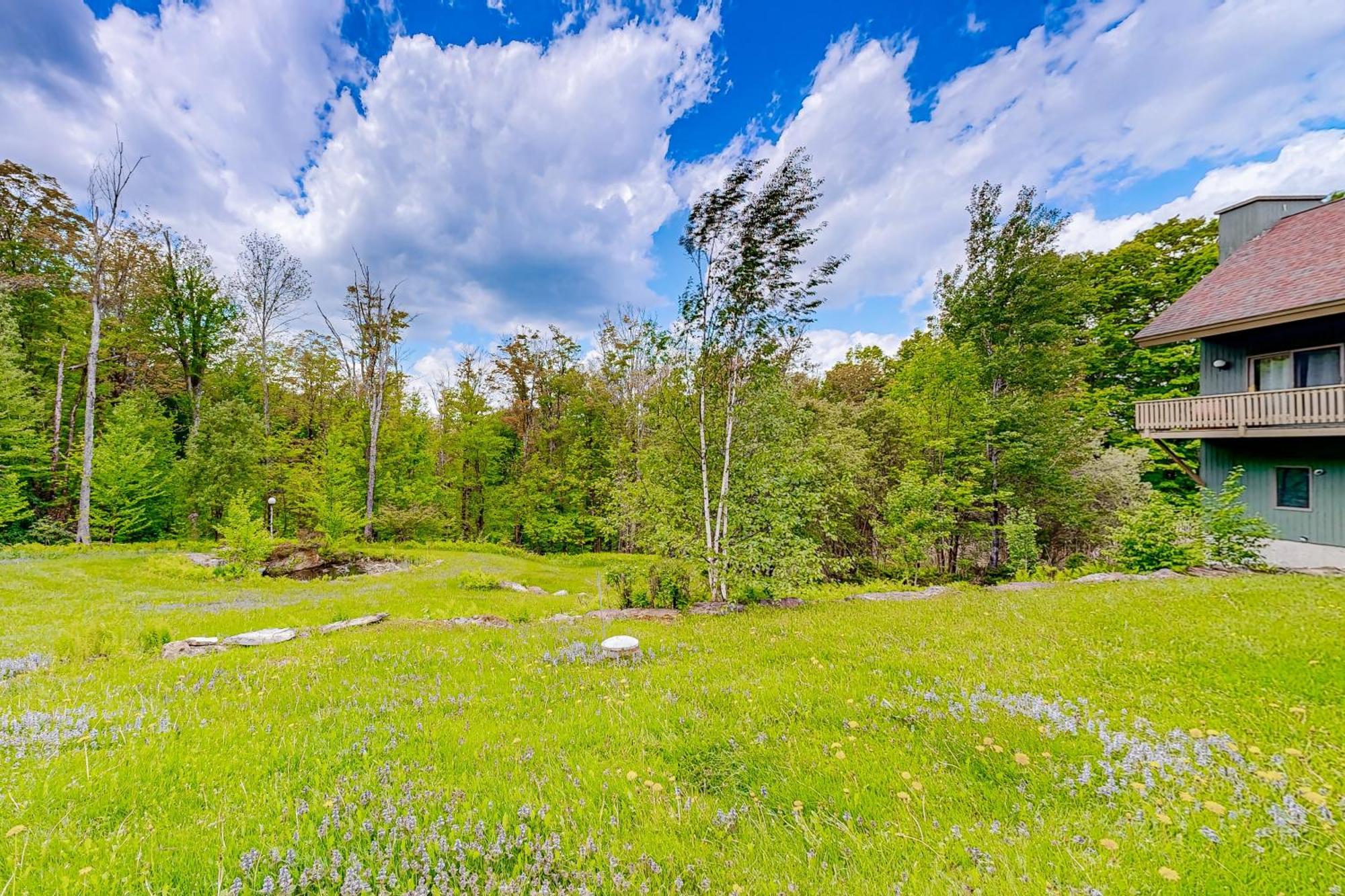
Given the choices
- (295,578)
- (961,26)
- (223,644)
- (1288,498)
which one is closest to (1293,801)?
(223,644)

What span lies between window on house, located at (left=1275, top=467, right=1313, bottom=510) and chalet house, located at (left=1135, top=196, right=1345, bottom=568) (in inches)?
0.9

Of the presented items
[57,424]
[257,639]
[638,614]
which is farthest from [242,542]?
[57,424]

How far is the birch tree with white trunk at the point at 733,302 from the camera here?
866 centimetres

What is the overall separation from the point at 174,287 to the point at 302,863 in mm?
33721

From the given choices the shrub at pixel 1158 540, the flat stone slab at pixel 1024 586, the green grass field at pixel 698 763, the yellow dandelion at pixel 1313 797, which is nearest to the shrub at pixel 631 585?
the green grass field at pixel 698 763

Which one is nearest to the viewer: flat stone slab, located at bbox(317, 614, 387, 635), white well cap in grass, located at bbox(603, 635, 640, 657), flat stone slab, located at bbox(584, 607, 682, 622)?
white well cap in grass, located at bbox(603, 635, 640, 657)

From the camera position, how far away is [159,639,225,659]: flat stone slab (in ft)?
18.4

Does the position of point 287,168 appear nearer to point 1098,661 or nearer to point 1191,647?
point 1098,661

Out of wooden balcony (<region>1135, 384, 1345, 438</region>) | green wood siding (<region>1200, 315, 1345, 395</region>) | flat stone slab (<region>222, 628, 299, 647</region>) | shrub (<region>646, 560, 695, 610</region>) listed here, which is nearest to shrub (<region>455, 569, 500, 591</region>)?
shrub (<region>646, 560, 695, 610</region>)

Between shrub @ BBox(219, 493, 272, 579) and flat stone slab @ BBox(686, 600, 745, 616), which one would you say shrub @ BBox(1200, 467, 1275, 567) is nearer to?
flat stone slab @ BBox(686, 600, 745, 616)

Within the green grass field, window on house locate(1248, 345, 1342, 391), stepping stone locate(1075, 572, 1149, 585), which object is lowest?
stepping stone locate(1075, 572, 1149, 585)

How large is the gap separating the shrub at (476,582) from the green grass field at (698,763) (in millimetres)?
7334

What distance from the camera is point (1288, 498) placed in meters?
12.2

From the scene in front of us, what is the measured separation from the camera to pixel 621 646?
5.33m
